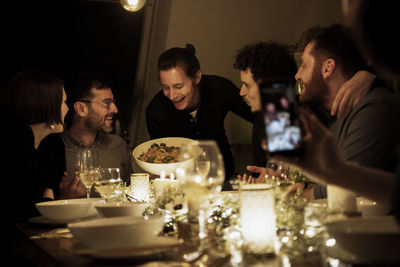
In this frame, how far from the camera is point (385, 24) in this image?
0.90 metres

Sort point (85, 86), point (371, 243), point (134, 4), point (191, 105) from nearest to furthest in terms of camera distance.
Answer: point (371, 243)
point (85, 86)
point (191, 105)
point (134, 4)

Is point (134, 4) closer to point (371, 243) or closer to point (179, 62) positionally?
point (179, 62)

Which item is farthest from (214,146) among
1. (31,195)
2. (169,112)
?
(169,112)

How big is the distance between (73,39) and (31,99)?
2370mm

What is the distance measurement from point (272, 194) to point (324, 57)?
145cm

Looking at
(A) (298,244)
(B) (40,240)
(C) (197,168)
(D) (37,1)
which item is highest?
(D) (37,1)

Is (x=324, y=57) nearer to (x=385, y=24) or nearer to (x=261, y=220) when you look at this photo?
(x=261, y=220)

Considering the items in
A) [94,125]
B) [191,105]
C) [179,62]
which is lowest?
[94,125]

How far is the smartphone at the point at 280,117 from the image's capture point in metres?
1.11

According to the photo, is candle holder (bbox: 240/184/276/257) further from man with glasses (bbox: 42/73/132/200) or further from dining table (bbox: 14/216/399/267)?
man with glasses (bbox: 42/73/132/200)

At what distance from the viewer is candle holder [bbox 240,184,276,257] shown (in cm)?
126

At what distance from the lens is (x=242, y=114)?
390 centimetres

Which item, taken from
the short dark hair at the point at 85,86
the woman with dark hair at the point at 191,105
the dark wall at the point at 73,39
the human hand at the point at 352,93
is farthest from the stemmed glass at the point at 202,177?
the dark wall at the point at 73,39

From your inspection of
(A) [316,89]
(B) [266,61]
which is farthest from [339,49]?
(B) [266,61]
